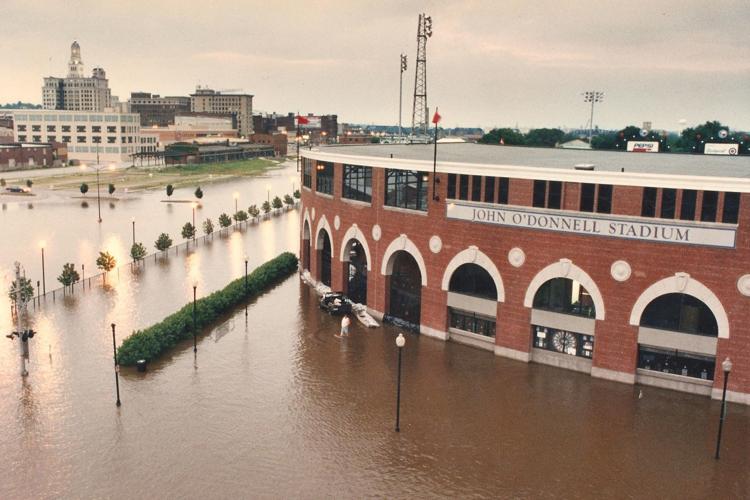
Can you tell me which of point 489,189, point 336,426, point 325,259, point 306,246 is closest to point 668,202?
point 489,189

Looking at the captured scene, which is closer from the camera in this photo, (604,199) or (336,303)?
(604,199)

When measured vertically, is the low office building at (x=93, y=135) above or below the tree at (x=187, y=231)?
above

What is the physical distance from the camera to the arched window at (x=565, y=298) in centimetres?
3697

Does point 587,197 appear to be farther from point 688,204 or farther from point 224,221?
point 224,221

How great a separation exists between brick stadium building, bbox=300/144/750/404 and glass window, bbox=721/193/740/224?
7 cm

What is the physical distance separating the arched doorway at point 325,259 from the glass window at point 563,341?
20958mm

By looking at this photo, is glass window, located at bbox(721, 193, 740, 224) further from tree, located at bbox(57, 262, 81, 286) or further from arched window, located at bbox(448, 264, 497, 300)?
tree, located at bbox(57, 262, 81, 286)

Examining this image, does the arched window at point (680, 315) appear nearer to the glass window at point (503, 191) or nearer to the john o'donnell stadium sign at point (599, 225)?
the john o'donnell stadium sign at point (599, 225)

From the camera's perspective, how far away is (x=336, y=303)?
159 feet

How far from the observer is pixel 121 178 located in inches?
6048

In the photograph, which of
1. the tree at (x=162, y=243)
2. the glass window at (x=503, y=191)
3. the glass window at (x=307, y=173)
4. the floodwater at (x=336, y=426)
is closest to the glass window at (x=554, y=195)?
the glass window at (x=503, y=191)

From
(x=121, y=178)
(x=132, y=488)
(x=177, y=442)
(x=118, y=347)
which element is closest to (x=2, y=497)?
(x=132, y=488)

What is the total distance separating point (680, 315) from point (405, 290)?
17.4m

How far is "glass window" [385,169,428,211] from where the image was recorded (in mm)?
42906
